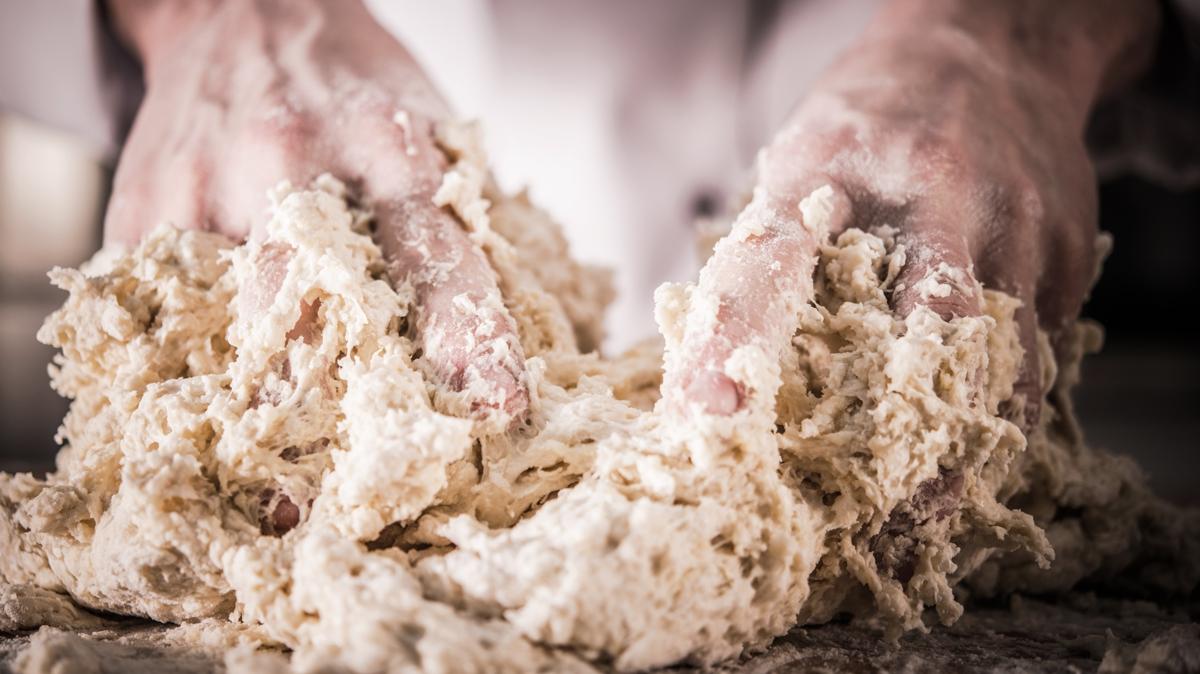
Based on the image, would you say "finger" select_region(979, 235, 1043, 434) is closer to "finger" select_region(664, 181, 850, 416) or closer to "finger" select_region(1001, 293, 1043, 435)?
"finger" select_region(1001, 293, 1043, 435)

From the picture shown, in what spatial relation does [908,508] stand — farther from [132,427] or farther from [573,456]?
[132,427]

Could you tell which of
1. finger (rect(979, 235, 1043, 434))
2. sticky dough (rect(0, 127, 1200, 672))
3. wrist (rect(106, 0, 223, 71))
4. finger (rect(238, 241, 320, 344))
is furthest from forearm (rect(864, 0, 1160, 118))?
wrist (rect(106, 0, 223, 71))

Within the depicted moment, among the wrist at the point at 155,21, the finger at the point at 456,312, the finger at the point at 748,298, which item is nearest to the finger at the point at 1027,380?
the finger at the point at 748,298

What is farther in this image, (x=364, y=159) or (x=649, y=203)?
(x=649, y=203)

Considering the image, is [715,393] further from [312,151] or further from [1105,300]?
[1105,300]

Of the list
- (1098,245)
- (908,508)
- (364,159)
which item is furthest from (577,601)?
(1098,245)

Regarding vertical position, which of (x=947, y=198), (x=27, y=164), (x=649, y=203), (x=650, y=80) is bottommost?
(x=947, y=198)

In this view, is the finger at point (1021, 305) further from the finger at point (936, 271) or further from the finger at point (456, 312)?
the finger at point (456, 312)
